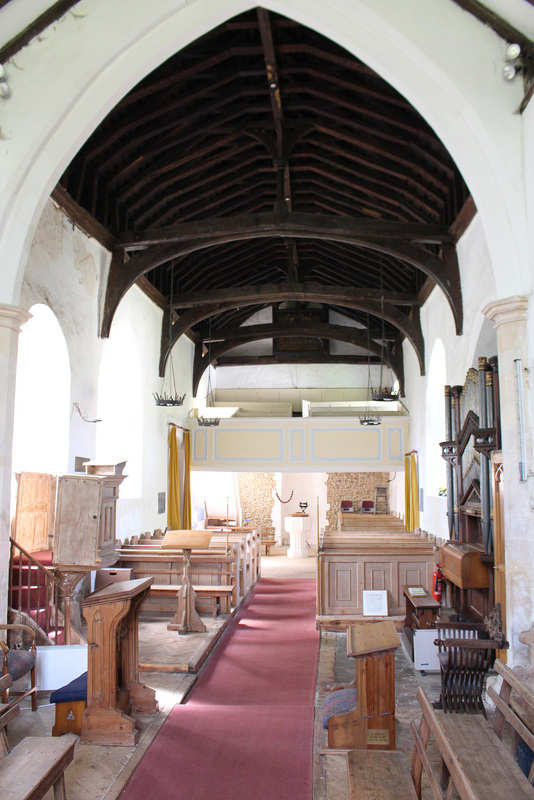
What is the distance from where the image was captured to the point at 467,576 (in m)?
5.67

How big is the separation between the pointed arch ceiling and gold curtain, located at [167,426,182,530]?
1650 mm

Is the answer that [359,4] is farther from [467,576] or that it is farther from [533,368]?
[467,576]

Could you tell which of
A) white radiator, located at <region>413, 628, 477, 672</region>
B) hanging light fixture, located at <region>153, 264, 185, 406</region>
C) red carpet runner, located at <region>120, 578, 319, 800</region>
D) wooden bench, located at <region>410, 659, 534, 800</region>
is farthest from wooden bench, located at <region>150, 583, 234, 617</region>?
wooden bench, located at <region>410, 659, 534, 800</region>

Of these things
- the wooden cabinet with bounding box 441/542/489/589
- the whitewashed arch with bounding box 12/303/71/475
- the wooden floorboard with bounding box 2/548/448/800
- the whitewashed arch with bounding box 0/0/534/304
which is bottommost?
the wooden floorboard with bounding box 2/548/448/800

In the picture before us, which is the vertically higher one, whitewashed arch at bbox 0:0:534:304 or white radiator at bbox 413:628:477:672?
whitewashed arch at bbox 0:0:534:304

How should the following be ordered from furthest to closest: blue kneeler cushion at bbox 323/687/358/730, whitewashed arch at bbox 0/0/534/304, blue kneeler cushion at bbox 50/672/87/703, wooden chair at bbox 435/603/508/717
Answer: whitewashed arch at bbox 0/0/534/304
wooden chair at bbox 435/603/508/717
blue kneeler cushion at bbox 50/672/87/703
blue kneeler cushion at bbox 323/687/358/730

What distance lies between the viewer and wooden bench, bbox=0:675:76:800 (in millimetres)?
2355

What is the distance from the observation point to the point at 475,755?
248 cm

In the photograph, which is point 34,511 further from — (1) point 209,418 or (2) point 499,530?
(1) point 209,418

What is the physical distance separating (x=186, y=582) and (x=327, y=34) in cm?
568

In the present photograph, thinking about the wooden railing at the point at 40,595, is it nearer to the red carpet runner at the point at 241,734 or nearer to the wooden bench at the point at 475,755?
the red carpet runner at the point at 241,734

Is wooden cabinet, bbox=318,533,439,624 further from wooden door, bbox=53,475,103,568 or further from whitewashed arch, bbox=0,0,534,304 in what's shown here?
whitewashed arch, bbox=0,0,534,304

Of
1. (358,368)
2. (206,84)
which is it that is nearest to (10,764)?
(206,84)

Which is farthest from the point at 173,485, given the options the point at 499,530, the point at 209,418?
the point at 499,530
